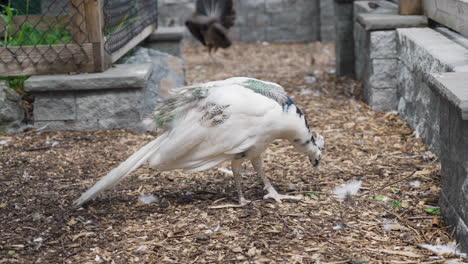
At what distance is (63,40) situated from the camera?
5.74 metres

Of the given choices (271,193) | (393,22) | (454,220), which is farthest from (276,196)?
(393,22)

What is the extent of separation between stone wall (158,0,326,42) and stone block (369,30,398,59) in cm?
571

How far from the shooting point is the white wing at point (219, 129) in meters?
3.30

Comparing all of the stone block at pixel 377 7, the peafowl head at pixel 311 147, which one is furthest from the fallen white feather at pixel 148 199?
the stone block at pixel 377 7

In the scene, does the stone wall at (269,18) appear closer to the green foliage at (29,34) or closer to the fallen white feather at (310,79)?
the fallen white feather at (310,79)

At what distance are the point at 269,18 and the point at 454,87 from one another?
A: 29.4 ft

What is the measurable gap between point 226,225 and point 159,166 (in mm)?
493

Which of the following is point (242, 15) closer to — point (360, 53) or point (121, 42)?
point (360, 53)

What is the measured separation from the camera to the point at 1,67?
5.36 metres

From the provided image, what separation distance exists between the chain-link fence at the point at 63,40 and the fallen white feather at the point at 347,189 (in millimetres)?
2483

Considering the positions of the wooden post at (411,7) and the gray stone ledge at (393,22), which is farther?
the wooden post at (411,7)

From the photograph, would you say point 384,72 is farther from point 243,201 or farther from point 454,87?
point 454,87

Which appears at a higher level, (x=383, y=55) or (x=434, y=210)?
(x=383, y=55)

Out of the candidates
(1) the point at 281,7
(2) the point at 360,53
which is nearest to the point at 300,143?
(2) the point at 360,53
